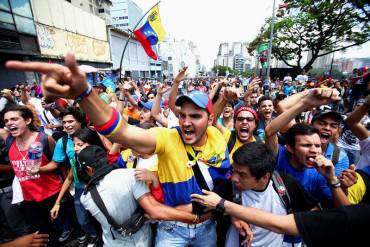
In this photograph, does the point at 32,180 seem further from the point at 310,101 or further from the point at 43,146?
the point at 310,101

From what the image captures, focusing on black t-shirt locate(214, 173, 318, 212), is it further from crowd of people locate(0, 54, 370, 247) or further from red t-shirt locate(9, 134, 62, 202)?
red t-shirt locate(9, 134, 62, 202)

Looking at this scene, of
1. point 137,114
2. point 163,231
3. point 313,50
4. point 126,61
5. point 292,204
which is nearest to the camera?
point 292,204

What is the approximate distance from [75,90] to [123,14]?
7065 cm

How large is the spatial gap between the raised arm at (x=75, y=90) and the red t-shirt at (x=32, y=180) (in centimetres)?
224

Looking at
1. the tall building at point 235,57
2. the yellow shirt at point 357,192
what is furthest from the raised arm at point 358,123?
the tall building at point 235,57

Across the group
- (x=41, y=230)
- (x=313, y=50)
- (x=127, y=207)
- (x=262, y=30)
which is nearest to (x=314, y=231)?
(x=127, y=207)

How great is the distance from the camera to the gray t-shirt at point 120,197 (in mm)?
1956

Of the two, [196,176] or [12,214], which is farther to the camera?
[12,214]

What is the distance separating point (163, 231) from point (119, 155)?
4.36 feet

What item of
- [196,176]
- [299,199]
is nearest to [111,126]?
[196,176]

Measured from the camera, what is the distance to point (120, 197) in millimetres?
1990

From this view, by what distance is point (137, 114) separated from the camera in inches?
209

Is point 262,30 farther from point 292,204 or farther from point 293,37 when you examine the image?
point 292,204

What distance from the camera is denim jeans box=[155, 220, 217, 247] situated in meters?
1.94
